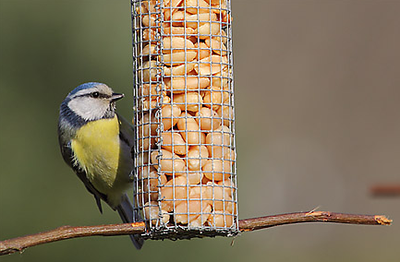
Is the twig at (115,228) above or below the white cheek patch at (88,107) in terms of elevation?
below

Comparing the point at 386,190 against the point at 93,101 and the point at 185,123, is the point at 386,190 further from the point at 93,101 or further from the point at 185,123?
the point at 93,101

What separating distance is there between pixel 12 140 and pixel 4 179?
38cm

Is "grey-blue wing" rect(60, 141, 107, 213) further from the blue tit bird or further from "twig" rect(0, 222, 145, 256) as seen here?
"twig" rect(0, 222, 145, 256)

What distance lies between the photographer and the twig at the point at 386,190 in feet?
9.41

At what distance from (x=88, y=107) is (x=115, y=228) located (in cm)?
146

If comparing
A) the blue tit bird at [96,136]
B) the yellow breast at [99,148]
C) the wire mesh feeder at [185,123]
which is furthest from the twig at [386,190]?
the yellow breast at [99,148]

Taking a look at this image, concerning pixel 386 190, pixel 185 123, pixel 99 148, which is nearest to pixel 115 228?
pixel 185 123

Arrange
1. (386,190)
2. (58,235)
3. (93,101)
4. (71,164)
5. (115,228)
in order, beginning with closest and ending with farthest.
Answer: (58,235)
(115,228)
(386,190)
(93,101)
(71,164)

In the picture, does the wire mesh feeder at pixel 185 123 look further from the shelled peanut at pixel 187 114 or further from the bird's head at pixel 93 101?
the bird's head at pixel 93 101

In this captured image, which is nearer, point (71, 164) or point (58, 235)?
point (58, 235)

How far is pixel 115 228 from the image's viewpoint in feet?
8.89

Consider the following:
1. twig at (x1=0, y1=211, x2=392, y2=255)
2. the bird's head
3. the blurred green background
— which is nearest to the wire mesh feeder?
twig at (x1=0, y1=211, x2=392, y2=255)

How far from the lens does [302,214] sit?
2.76 meters

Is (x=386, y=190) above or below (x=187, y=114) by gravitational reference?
below
